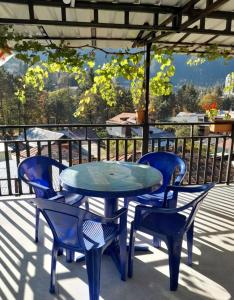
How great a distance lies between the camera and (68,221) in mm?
1740

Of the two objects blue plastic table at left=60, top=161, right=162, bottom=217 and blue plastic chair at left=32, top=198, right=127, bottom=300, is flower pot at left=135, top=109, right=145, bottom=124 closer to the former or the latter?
blue plastic table at left=60, top=161, right=162, bottom=217

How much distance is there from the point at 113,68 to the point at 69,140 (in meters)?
1.33

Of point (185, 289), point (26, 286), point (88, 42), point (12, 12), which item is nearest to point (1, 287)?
point (26, 286)

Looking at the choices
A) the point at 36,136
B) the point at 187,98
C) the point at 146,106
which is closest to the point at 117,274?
the point at 146,106

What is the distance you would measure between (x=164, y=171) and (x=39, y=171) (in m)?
1.37

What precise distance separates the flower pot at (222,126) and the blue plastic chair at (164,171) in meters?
1.42

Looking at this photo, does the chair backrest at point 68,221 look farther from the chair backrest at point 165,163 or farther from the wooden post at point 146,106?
the wooden post at point 146,106

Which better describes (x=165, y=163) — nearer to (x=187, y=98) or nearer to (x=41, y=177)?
(x=41, y=177)

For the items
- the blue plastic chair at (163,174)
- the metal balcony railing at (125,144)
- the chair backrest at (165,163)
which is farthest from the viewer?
the metal balcony railing at (125,144)

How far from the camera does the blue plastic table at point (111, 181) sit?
1.99 m

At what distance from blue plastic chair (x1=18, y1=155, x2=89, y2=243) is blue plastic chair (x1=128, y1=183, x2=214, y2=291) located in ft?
2.46

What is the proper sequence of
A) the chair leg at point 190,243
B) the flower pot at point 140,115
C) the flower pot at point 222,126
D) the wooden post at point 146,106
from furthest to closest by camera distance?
the flower pot at point 222,126 → the flower pot at point 140,115 → the wooden post at point 146,106 → the chair leg at point 190,243

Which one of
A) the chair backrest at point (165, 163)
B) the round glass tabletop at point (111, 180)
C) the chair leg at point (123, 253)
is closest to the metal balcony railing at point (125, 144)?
the chair backrest at point (165, 163)

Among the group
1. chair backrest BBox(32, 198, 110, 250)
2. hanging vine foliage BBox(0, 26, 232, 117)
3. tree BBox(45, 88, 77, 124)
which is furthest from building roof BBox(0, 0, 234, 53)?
tree BBox(45, 88, 77, 124)
